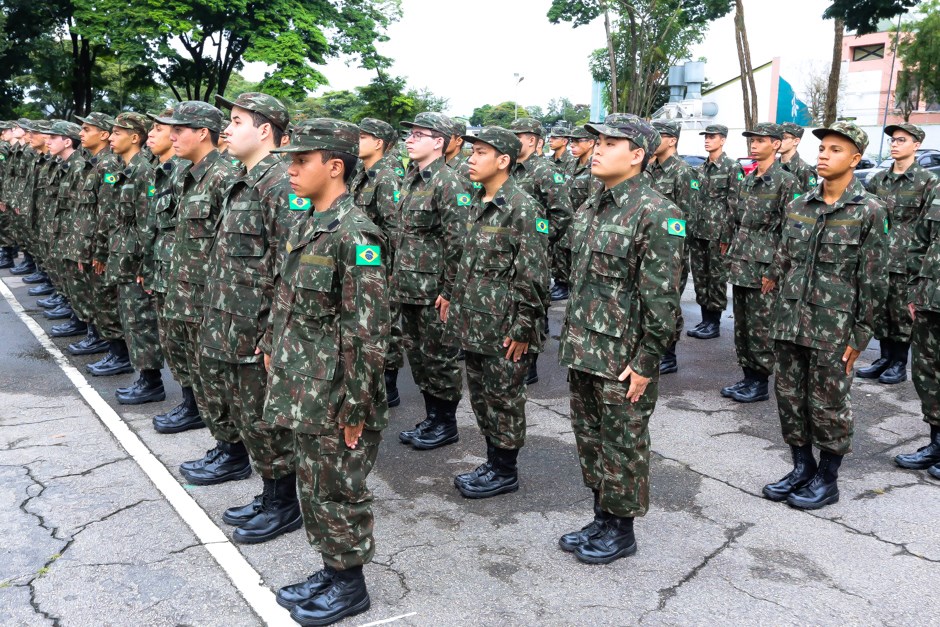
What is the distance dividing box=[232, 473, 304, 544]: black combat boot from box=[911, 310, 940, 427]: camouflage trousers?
4.08 m

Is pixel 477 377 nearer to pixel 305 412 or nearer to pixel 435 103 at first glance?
pixel 305 412

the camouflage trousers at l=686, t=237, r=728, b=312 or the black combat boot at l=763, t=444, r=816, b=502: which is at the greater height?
the camouflage trousers at l=686, t=237, r=728, b=312

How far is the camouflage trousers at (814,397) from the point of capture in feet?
15.0

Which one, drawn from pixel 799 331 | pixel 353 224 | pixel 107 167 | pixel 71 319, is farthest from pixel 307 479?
pixel 71 319

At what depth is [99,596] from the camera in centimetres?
→ 363

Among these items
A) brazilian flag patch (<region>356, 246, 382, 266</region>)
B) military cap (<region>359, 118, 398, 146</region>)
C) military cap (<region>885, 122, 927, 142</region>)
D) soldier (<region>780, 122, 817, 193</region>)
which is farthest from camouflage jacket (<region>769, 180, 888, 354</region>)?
military cap (<region>359, 118, 398, 146</region>)

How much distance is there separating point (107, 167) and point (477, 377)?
4.14 meters

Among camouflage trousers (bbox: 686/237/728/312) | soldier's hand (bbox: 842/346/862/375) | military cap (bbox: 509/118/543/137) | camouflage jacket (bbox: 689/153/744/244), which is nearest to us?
soldier's hand (bbox: 842/346/862/375)

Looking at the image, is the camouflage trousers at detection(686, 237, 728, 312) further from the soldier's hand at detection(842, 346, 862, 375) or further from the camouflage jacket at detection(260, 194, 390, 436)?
the camouflage jacket at detection(260, 194, 390, 436)

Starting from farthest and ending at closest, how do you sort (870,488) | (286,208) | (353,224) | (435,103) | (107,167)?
1. (435,103)
2. (107,167)
3. (870,488)
4. (286,208)
5. (353,224)

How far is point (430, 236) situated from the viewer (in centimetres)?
579

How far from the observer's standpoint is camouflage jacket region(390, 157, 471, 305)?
5.61 m

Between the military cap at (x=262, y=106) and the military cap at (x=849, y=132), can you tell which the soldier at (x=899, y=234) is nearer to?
the military cap at (x=849, y=132)

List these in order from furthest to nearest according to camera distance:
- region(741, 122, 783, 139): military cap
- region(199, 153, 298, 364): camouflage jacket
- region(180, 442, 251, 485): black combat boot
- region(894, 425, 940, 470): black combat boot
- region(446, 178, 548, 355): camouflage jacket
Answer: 1. region(741, 122, 783, 139): military cap
2. region(894, 425, 940, 470): black combat boot
3. region(180, 442, 251, 485): black combat boot
4. region(446, 178, 548, 355): camouflage jacket
5. region(199, 153, 298, 364): camouflage jacket
